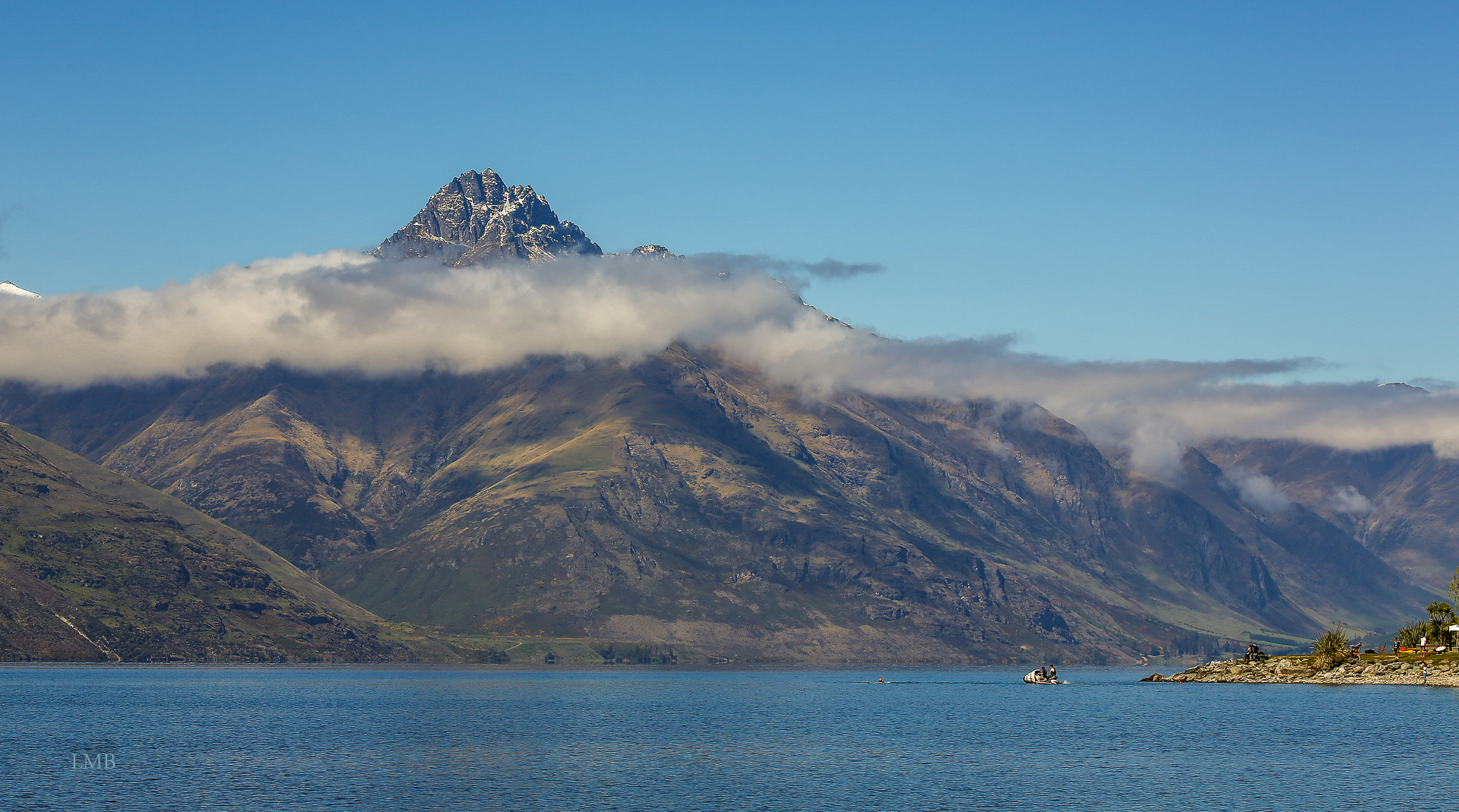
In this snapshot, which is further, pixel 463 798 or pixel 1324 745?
pixel 1324 745

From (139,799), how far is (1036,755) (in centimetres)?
10253

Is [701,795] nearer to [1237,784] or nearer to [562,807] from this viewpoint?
[562,807]

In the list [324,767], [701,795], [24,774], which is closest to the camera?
[701,795]

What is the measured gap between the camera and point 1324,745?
166 m

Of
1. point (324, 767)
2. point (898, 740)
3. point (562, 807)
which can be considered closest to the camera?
point (562, 807)

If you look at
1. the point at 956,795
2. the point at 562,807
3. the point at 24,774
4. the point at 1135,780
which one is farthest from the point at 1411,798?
the point at 24,774

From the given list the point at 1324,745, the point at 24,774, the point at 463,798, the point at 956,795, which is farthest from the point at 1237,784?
the point at 24,774

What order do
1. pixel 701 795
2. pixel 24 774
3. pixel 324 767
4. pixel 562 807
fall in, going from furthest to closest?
pixel 324 767 → pixel 24 774 → pixel 701 795 → pixel 562 807

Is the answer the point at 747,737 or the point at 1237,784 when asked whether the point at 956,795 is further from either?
the point at 747,737

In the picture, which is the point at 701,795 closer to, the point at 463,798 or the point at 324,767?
the point at 463,798

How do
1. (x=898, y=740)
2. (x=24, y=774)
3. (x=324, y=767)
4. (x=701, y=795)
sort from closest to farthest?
1. (x=701, y=795)
2. (x=24, y=774)
3. (x=324, y=767)
4. (x=898, y=740)

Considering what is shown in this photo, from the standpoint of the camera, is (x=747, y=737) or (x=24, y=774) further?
(x=747, y=737)

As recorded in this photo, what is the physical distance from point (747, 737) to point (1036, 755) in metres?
48.1

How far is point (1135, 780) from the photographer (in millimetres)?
136375
